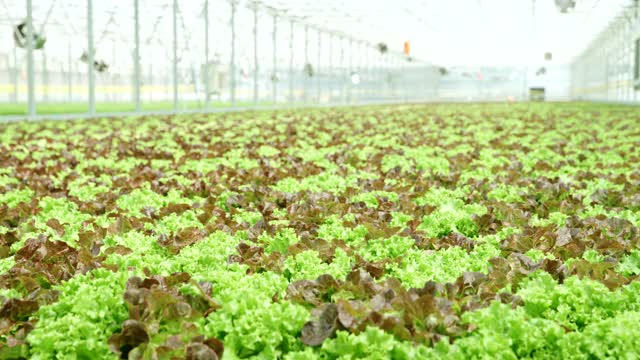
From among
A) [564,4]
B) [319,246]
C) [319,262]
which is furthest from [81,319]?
[564,4]

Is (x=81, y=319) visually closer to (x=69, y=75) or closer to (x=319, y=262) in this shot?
(x=319, y=262)

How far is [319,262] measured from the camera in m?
4.41

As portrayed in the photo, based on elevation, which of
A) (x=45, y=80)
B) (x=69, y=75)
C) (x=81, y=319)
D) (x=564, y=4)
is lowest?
(x=81, y=319)

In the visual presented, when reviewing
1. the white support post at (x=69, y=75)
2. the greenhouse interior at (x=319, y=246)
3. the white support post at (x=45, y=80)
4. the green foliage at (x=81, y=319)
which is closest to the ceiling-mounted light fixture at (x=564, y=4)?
the greenhouse interior at (x=319, y=246)

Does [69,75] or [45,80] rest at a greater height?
[69,75]

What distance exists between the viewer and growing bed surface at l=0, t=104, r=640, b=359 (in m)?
3.19

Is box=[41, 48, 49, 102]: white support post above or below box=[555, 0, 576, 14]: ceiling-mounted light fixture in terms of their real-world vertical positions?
below

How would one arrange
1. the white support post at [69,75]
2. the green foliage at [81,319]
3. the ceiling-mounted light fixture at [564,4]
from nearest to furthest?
the green foliage at [81,319] → the ceiling-mounted light fixture at [564,4] → the white support post at [69,75]

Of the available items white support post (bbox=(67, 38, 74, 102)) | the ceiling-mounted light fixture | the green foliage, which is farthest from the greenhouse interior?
white support post (bbox=(67, 38, 74, 102))

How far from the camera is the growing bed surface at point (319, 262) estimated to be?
3.19 meters

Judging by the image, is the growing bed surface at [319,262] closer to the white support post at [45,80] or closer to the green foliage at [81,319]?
the green foliage at [81,319]

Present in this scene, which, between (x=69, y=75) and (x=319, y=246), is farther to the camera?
(x=69, y=75)

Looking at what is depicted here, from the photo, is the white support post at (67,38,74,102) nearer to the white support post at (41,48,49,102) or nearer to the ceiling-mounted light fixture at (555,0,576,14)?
the white support post at (41,48,49,102)

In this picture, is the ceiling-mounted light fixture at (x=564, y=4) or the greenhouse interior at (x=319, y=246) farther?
the ceiling-mounted light fixture at (x=564, y=4)
